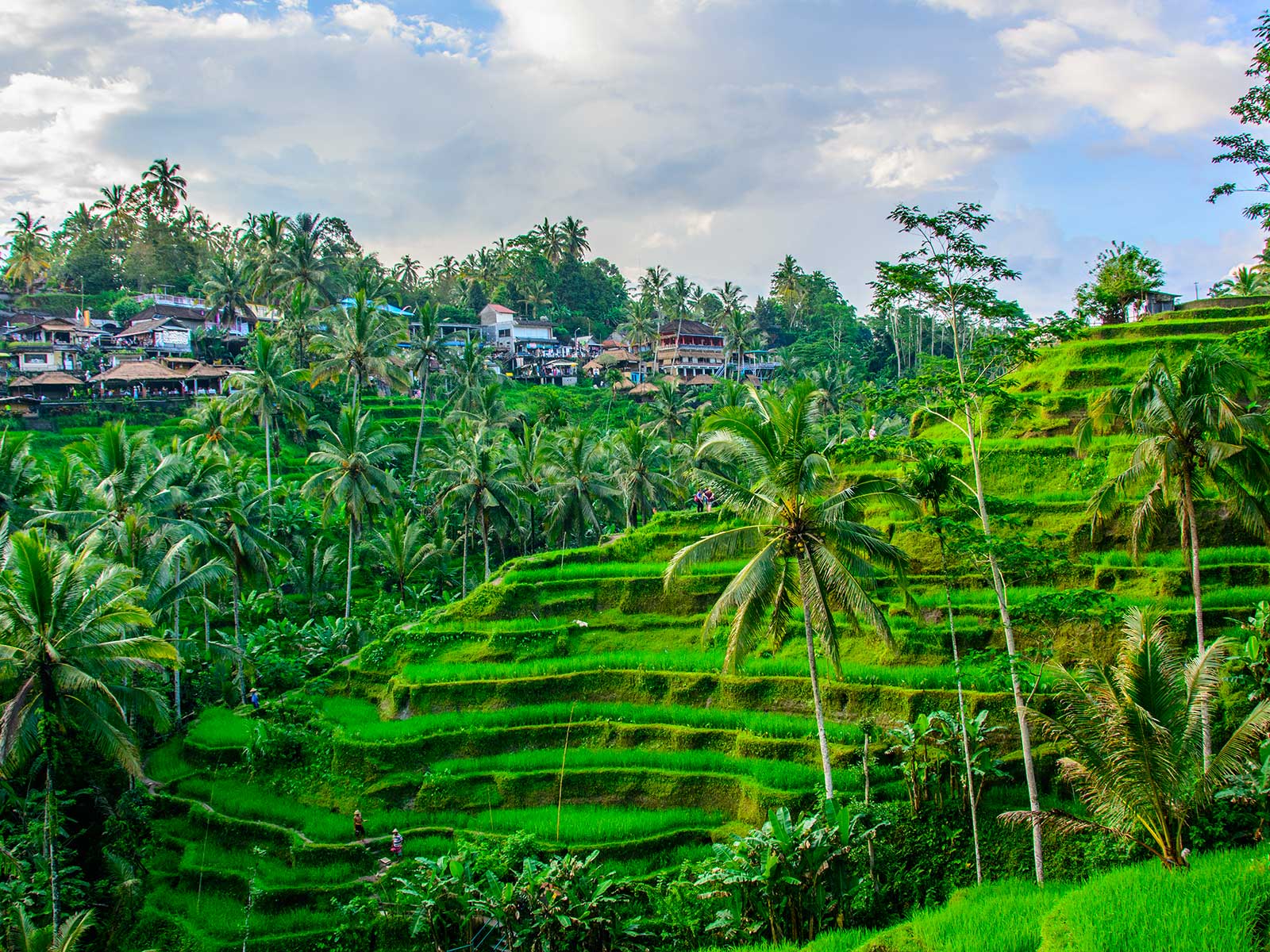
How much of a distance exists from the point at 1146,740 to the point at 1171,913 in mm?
3044

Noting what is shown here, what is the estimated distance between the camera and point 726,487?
16.8 m

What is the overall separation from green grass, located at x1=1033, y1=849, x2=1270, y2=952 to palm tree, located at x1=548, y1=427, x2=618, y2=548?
2557 centimetres

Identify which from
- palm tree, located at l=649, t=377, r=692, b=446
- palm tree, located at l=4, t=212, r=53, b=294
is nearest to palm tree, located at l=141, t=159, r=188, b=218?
palm tree, located at l=4, t=212, r=53, b=294

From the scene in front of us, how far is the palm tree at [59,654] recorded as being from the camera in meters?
17.0

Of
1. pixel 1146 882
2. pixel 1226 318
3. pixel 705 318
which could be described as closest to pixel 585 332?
pixel 705 318

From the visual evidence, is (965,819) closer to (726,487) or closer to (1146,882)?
(1146,882)

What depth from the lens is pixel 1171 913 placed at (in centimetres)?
951

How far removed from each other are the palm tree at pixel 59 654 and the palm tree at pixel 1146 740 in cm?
1696

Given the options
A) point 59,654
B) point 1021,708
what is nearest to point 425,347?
point 59,654

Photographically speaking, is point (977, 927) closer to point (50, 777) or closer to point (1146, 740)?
point (1146, 740)

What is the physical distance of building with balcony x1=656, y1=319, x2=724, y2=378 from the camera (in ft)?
258

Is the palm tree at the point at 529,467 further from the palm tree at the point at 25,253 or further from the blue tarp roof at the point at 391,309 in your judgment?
the palm tree at the point at 25,253

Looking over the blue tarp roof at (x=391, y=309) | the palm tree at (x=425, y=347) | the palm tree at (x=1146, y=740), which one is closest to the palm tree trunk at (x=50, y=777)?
the palm tree at (x=1146, y=740)

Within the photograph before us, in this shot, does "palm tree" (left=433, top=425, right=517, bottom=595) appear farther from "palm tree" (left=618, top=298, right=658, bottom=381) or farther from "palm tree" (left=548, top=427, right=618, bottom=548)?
"palm tree" (left=618, top=298, right=658, bottom=381)
